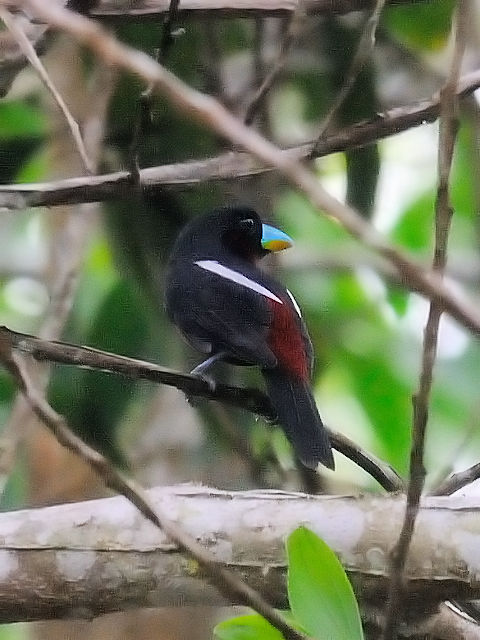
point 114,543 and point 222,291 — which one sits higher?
point 222,291

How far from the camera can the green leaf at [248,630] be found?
78 centimetres

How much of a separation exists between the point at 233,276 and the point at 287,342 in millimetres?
170

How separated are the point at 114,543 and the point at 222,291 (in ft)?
1.81

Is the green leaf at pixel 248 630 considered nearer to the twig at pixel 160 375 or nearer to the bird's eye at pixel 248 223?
the twig at pixel 160 375

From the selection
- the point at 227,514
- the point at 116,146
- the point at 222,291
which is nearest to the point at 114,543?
the point at 227,514

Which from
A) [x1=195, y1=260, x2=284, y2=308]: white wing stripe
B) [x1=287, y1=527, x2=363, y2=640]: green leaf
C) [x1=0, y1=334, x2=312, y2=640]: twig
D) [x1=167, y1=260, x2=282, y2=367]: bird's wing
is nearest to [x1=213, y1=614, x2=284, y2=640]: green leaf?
[x1=287, y1=527, x2=363, y2=640]: green leaf

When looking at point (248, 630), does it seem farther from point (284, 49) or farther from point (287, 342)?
point (287, 342)

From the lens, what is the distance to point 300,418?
1322 mm

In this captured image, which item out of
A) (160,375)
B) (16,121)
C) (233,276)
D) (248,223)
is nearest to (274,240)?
(248,223)

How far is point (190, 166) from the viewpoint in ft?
3.83

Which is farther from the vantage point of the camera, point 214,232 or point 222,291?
point 214,232

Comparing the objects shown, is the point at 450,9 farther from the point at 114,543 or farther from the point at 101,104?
the point at 114,543

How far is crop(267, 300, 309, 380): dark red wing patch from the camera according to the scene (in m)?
1.40

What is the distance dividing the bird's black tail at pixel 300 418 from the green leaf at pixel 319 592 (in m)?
0.47
